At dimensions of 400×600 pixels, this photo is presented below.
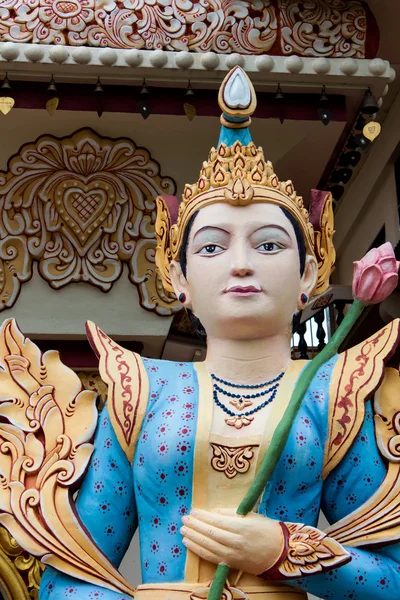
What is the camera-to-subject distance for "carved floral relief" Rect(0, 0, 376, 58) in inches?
149

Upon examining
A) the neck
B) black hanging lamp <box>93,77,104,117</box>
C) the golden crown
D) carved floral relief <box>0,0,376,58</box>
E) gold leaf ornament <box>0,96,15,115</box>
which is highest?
carved floral relief <box>0,0,376,58</box>

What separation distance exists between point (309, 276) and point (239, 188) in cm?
29

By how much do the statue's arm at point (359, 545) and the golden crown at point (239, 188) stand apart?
491 millimetres

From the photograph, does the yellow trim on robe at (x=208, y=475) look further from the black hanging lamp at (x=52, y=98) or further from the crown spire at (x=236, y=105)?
the black hanging lamp at (x=52, y=98)

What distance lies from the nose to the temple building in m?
1.00

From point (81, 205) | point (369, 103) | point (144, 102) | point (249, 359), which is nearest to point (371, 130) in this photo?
point (369, 103)

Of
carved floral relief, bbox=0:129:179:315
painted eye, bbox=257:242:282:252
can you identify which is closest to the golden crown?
painted eye, bbox=257:242:282:252

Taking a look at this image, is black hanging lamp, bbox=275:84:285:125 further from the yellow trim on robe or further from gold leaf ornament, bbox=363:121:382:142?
the yellow trim on robe

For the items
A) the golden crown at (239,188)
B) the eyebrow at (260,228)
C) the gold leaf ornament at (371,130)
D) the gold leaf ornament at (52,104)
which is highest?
the gold leaf ornament at (371,130)

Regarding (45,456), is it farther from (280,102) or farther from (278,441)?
(280,102)

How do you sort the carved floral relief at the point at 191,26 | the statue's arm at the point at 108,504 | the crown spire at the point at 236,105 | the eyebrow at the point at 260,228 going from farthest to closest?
the carved floral relief at the point at 191,26, the crown spire at the point at 236,105, the eyebrow at the point at 260,228, the statue's arm at the point at 108,504

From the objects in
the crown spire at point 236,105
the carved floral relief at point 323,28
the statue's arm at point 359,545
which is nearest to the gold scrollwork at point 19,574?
the statue's arm at point 359,545

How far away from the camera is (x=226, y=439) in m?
2.71

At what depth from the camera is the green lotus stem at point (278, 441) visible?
8.41 feet
